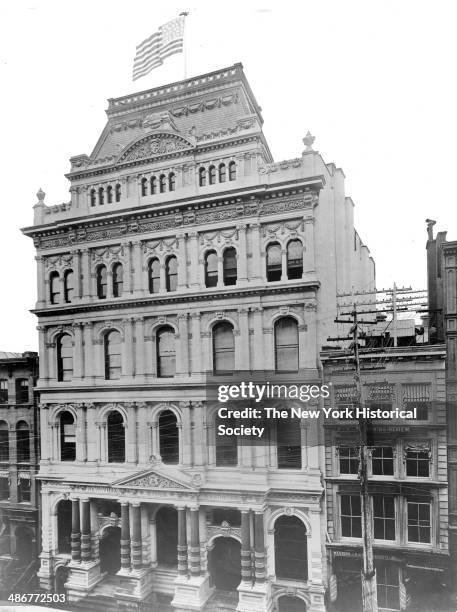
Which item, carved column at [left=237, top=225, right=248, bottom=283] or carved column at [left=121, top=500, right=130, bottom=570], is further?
carved column at [left=121, top=500, right=130, bottom=570]

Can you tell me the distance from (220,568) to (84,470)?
4669mm

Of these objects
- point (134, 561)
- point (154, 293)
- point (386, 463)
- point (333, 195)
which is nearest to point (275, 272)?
point (333, 195)

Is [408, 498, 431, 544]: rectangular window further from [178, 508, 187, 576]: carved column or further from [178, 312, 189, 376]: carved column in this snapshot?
[178, 312, 189, 376]: carved column

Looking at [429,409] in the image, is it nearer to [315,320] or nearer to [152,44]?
[315,320]

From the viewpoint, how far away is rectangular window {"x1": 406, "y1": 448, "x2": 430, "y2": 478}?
11625 millimetres

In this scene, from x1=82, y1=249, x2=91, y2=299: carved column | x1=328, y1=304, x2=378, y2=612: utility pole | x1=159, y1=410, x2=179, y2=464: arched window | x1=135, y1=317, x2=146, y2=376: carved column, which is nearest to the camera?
x1=328, y1=304, x2=378, y2=612: utility pole

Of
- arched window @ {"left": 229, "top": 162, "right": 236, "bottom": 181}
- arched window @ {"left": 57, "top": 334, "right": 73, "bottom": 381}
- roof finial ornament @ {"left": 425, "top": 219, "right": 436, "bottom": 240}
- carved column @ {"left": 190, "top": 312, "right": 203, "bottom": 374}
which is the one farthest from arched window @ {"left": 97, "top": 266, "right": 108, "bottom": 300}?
roof finial ornament @ {"left": 425, "top": 219, "right": 436, "bottom": 240}

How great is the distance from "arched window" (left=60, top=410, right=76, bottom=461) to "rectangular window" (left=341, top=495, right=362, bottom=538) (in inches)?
309

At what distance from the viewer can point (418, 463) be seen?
1172 cm

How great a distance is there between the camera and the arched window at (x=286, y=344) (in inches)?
491

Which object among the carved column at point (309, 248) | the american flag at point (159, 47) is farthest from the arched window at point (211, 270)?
the american flag at point (159, 47)

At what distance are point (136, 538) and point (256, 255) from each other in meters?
8.44

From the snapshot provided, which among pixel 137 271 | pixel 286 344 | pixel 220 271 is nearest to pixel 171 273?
pixel 137 271

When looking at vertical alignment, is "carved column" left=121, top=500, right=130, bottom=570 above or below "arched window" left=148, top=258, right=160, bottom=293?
below
